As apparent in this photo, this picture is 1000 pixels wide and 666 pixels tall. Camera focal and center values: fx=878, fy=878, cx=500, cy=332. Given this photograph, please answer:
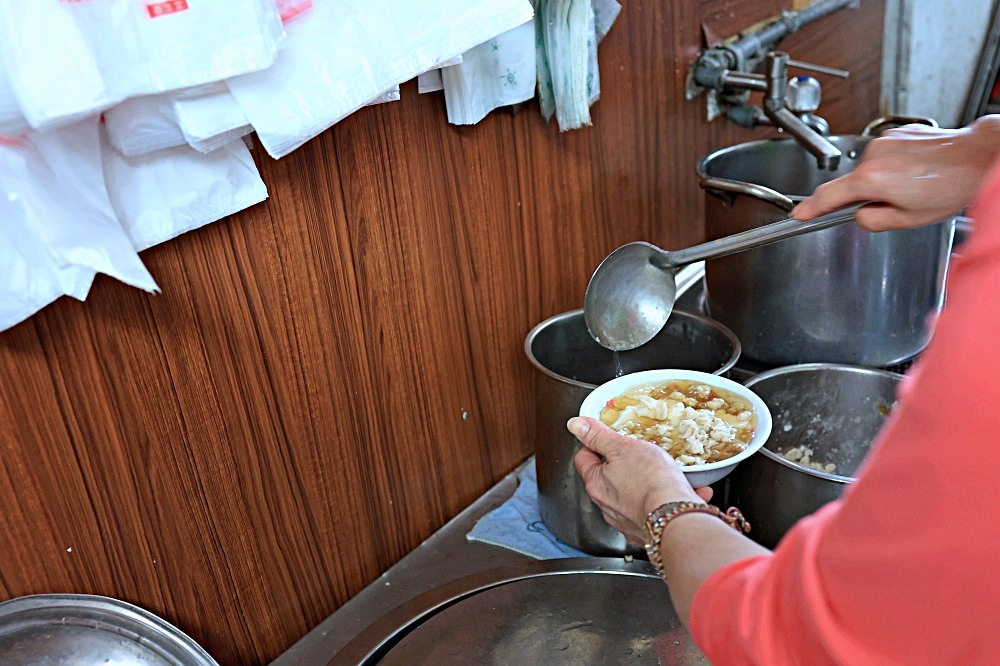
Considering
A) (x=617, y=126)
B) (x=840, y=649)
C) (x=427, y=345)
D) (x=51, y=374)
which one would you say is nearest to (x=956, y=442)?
(x=840, y=649)

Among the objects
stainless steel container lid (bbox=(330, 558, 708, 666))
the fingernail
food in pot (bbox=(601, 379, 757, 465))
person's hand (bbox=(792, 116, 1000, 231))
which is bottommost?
stainless steel container lid (bbox=(330, 558, 708, 666))

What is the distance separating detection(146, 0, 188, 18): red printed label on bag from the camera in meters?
0.71

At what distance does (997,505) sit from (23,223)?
2.37ft

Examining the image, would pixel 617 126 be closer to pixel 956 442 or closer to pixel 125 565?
pixel 125 565

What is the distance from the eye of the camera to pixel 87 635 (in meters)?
0.89

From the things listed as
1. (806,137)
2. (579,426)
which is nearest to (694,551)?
(579,426)

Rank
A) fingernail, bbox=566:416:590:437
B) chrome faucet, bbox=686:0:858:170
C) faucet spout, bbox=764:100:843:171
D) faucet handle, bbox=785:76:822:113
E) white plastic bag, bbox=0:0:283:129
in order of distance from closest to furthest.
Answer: white plastic bag, bbox=0:0:283:129 < fingernail, bbox=566:416:590:437 < faucet spout, bbox=764:100:843:171 < chrome faucet, bbox=686:0:858:170 < faucet handle, bbox=785:76:822:113

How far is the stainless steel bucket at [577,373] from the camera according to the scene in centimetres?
118

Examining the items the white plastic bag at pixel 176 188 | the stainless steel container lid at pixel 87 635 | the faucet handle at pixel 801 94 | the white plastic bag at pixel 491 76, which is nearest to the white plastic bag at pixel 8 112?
the white plastic bag at pixel 176 188

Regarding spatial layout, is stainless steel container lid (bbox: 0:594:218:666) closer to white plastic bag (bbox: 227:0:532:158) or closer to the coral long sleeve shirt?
white plastic bag (bbox: 227:0:532:158)

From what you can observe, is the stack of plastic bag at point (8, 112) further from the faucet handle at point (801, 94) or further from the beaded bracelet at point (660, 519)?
the faucet handle at point (801, 94)

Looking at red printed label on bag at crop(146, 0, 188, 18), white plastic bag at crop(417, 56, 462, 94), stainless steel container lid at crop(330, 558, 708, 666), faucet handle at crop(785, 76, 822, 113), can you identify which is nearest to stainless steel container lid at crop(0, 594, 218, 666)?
stainless steel container lid at crop(330, 558, 708, 666)

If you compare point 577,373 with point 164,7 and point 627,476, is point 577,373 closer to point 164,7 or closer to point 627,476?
point 627,476

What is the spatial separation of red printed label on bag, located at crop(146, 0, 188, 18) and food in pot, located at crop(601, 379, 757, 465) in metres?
0.64
